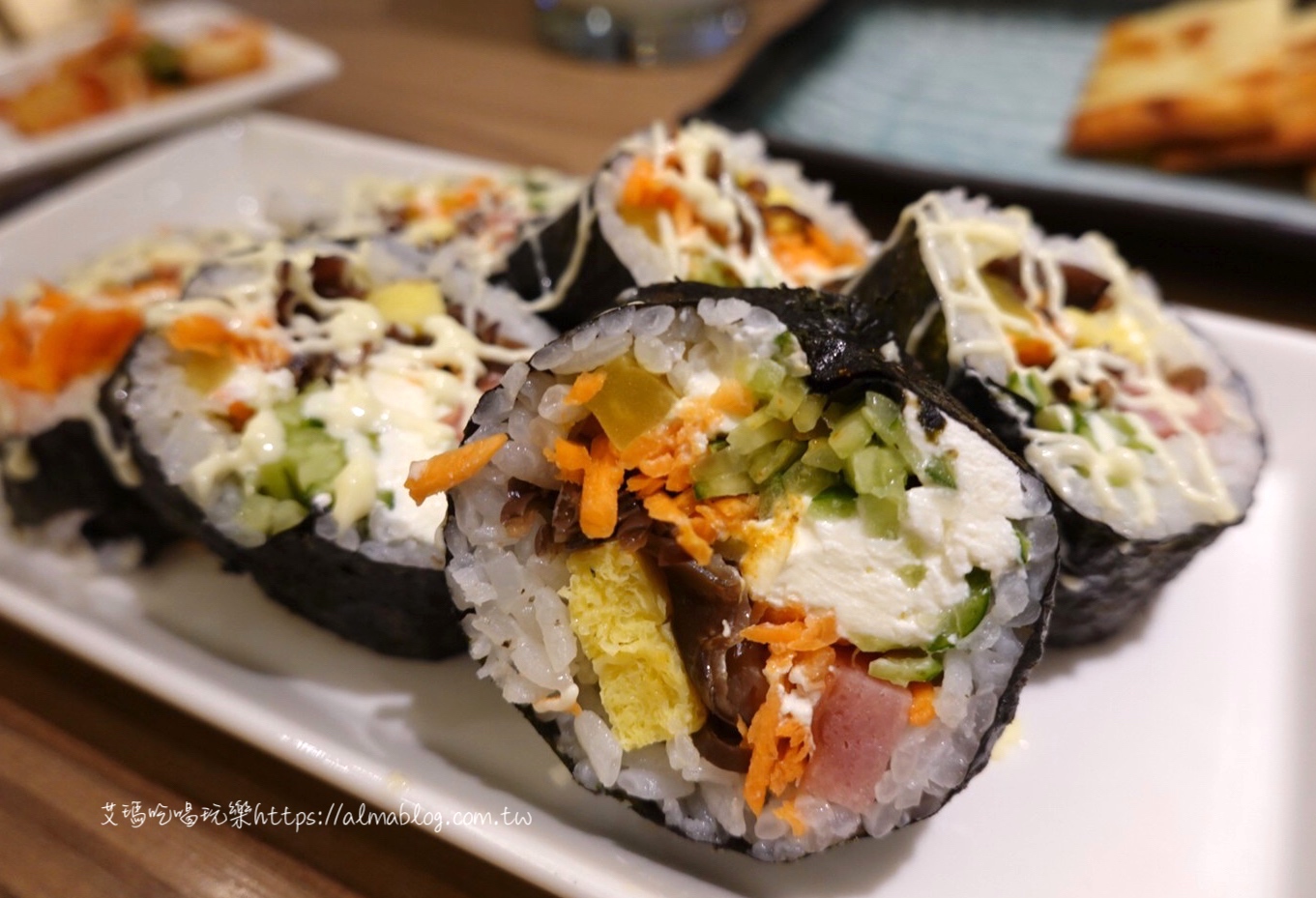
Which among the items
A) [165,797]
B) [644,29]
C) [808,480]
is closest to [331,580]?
[165,797]

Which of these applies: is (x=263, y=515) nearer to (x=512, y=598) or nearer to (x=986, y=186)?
(x=512, y=598)

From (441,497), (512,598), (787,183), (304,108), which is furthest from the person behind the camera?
(304,108)

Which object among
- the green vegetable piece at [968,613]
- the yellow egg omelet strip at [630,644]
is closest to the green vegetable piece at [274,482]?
the yellow egg omelet strip at [630,644]

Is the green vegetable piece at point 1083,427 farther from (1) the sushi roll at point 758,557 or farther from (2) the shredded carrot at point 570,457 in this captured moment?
(2) the shredded carrot at point 570,457

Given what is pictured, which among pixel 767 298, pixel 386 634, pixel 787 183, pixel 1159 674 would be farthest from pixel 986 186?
pixel 386 634

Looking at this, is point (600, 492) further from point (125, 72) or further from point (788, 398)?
point (125, 72)
